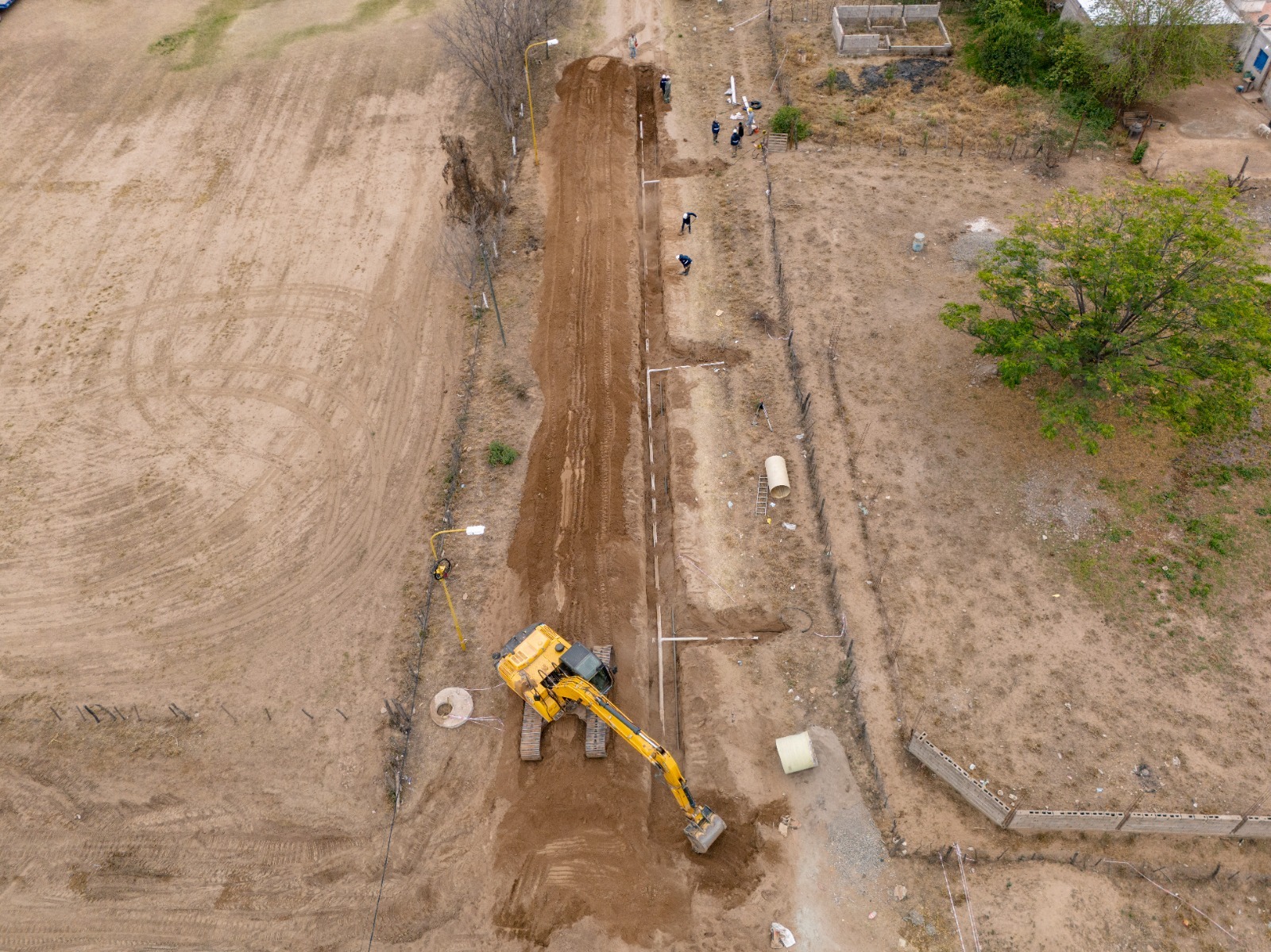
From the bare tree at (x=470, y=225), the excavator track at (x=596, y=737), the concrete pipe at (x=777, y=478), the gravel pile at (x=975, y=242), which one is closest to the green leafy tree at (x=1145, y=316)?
the gravel pile at (x=975, y=242)

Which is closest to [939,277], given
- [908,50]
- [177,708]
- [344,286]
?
[908,50]

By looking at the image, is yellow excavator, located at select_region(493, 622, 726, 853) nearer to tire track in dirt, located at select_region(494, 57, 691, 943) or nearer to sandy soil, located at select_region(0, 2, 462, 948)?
tire track in dirt, located at select_region(494, 57, 691, 943)

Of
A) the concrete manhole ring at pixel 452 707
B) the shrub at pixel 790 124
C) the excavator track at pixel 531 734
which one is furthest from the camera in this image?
the shrub at pixel 790 124

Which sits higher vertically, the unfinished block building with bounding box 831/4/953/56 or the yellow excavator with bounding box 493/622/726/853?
the unfinished block building with bounding box 831/4/953/56

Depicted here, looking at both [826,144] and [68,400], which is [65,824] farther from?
[826,144]

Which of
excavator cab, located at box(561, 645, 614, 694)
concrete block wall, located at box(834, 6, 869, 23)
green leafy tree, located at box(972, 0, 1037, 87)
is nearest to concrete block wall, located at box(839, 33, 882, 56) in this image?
concrete block wall, located at box(834, 6, 869, 23)

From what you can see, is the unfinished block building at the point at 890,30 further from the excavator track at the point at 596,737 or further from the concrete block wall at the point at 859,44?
the excavator track at the point at 596,737
